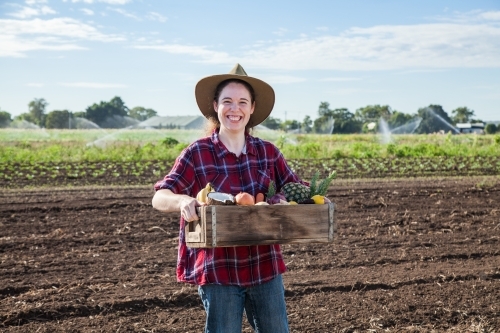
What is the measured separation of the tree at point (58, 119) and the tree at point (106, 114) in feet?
8.64

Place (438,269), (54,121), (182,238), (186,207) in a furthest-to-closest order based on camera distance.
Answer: (54,121) → (438,269) → (182,238) → (186,207)

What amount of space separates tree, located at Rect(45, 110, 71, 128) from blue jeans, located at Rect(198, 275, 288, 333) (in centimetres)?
8149

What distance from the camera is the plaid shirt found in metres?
3.40

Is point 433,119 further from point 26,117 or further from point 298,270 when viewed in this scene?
point 298,270

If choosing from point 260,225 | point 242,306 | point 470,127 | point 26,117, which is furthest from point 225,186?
point 26,117

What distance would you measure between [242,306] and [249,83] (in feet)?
3.66

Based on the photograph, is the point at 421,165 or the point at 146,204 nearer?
the point at 146,204

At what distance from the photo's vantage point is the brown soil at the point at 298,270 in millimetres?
5758

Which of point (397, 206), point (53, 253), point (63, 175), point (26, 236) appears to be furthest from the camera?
point (63, 175)

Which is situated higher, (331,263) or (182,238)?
(182,238)

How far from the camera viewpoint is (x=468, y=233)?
936 cm

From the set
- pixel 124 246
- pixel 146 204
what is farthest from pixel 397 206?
pixel 124 246

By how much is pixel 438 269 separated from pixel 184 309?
9.36ft

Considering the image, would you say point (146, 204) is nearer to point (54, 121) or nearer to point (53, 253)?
point (53, 253)
